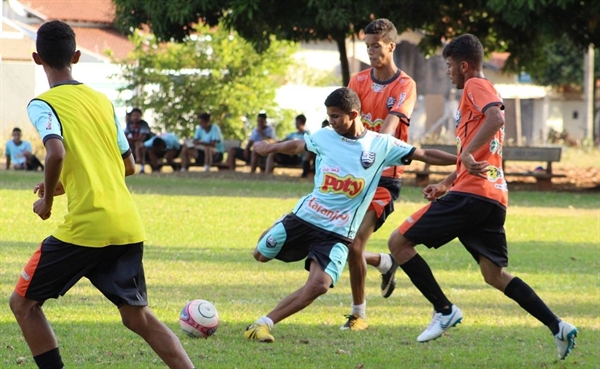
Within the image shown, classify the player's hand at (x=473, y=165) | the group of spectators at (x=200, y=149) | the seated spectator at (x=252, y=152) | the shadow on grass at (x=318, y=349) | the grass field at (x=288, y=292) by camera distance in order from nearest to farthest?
the shadow on grass at (x=318, y=349)
the player's hand at (x=473, y=165)
the grass field at (x=288, y=292)
the group of spectators at (x=200, y=149)
the seated spectator at (x=252, y=152)

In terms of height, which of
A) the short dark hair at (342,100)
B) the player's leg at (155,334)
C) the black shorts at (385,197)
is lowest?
the player's leg at (155,334)

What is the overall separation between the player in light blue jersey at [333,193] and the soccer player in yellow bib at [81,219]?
6.56 ft

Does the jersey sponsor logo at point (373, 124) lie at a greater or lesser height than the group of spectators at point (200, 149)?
greater

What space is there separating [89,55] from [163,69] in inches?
364

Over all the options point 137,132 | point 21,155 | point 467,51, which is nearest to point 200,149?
point 137,132

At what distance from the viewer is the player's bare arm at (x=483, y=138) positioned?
7012 millimetres

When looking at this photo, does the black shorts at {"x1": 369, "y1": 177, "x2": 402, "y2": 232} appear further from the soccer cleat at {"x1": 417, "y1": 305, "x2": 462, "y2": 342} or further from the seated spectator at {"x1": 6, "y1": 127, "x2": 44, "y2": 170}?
the seated spectator at {"x1": 6, "y1": 127, "x2": 44, "y2": 170}

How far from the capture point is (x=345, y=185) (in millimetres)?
7430

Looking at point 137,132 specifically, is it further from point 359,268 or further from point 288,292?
point 359,268

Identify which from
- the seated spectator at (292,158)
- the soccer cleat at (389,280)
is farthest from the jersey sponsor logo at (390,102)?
the seated spectator at (292,158)

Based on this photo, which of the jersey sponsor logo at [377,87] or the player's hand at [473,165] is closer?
the player's hand at [473,165]

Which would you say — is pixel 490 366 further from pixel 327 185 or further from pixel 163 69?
pixel 163 69

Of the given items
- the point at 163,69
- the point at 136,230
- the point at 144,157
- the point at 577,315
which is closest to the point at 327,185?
the point at 136,230

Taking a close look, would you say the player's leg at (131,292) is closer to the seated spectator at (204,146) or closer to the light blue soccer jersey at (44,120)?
the light blue soccer jersey at (44,120)
